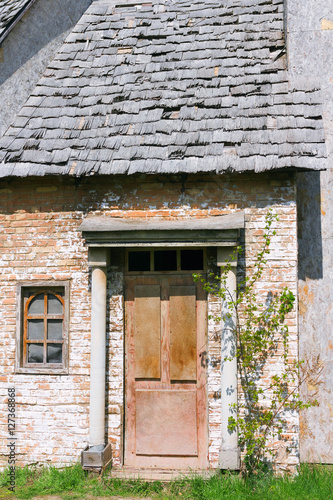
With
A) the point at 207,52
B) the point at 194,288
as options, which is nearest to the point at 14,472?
the point at 194,288

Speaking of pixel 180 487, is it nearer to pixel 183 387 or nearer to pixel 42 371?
pixel 183 387

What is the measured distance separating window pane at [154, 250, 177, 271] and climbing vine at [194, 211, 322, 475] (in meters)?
0.49

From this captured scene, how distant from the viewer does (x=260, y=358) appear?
552cm

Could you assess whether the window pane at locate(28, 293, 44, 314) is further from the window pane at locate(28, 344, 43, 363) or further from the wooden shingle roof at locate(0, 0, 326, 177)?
the wooden shingle roof at locate(0, 0, 326, 177)

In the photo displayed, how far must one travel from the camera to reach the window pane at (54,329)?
6000 mm

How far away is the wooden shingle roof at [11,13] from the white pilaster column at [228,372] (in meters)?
4.10

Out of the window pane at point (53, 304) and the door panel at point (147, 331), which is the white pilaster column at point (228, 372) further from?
the window pane at point (53, 304)

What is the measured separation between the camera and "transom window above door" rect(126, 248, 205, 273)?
5.89 m

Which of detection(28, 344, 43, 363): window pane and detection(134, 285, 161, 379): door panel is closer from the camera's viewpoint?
detection(134, 285, 161, 379): door panel

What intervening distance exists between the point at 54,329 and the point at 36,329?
23 cm

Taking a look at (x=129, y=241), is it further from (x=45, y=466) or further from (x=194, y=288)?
(x=45, y=466)

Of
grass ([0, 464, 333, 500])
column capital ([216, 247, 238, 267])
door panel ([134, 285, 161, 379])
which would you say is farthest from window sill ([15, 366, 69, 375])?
column capital ([216, 247, 238, 267])

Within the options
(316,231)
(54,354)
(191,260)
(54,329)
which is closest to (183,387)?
(191,260)

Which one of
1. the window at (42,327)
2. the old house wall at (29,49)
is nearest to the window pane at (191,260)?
the window at (42,327)
